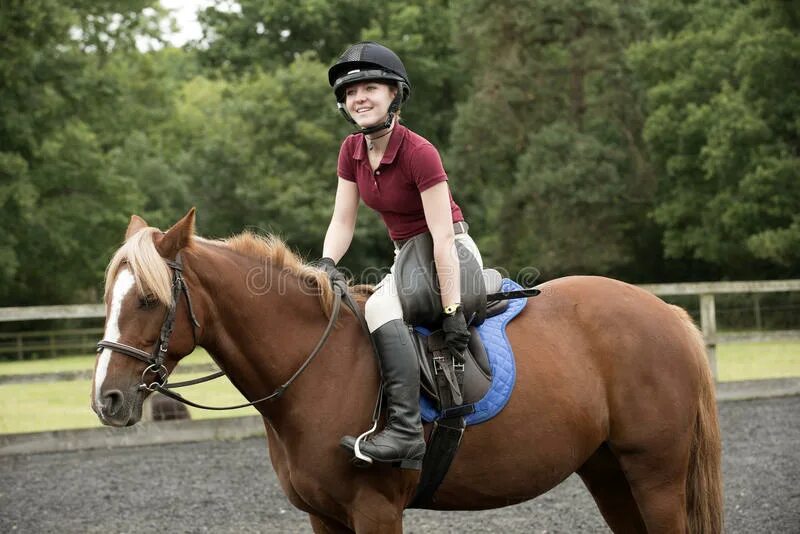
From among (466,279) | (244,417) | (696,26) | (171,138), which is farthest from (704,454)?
(171,138)

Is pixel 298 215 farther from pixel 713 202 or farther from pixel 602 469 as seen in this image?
pixel 602 469

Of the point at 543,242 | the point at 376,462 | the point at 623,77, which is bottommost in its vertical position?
the point at 543,242

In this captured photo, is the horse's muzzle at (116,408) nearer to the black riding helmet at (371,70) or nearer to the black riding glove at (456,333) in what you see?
the black riding glove at (456,333)

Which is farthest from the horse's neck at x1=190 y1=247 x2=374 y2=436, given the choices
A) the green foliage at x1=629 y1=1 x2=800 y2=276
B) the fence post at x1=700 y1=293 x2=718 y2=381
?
the green foliage at x1=629 y1=1 x2=800 y2=276

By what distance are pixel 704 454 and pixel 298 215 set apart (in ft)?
93.9

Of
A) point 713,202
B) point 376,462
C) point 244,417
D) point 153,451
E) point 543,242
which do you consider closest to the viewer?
point 376,462

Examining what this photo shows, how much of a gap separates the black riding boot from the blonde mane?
1.09ft

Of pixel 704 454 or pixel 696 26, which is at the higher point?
pixel 696 26

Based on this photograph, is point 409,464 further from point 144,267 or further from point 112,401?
point 144,267

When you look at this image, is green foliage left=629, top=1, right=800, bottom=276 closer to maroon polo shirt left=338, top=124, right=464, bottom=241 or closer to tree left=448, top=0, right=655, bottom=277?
tree left=448, top=0, right=655, bottom=277

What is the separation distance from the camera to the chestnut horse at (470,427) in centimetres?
339

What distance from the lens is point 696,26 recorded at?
33.4 meters

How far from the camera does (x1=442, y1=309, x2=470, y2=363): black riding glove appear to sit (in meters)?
3.71

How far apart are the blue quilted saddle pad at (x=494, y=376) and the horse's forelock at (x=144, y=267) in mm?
1145
